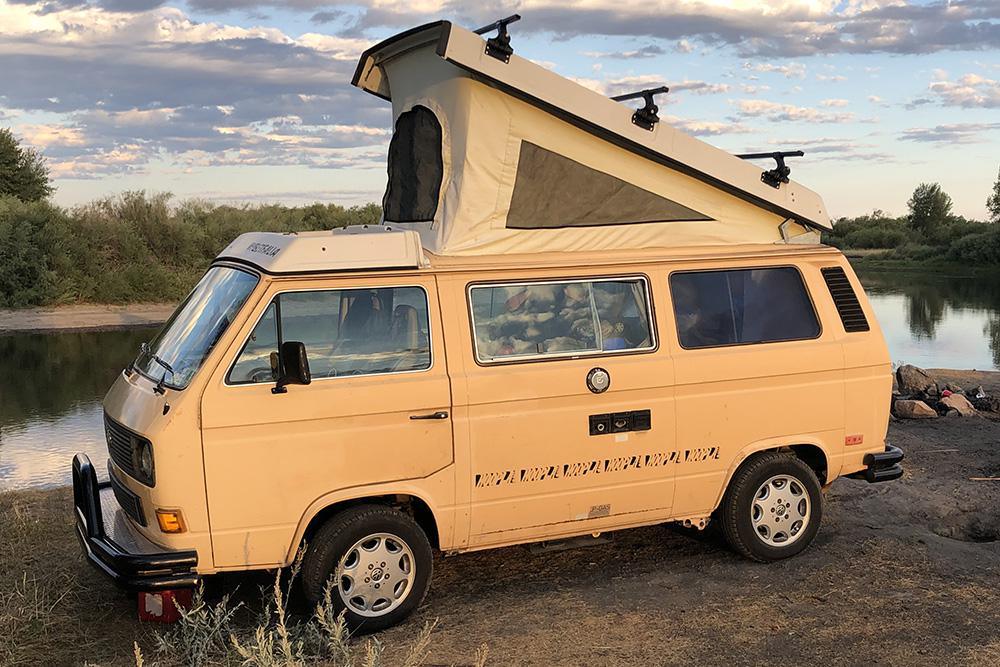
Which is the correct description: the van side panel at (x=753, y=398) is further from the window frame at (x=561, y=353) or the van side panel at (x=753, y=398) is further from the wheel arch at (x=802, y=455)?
the window frame at (x=561, y=353)

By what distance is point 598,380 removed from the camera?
21.1 ft

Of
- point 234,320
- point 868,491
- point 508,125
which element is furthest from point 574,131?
point 868,491

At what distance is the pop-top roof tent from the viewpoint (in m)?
6.64

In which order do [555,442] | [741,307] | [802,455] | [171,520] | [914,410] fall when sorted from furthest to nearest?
1. [914,410]
2. [802,455]
3. [741,307]
4. [555,442]
5. [171,520]

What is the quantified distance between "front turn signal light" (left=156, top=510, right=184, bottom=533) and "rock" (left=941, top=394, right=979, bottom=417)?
35.6 ft

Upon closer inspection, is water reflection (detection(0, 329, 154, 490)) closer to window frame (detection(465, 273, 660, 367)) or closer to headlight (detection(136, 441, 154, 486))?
headlight (detection(136, 441, 154, 486))

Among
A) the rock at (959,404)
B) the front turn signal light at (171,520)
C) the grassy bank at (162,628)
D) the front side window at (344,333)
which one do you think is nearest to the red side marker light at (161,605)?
the grassy bank at (162,628)

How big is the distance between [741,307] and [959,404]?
782 centimetres

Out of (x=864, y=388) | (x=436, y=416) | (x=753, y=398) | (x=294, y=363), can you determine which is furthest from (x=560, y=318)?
(x=864, y=388)

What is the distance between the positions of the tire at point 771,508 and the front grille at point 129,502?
3803mm

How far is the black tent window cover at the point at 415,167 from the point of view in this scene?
23.1 feet

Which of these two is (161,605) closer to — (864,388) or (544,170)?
(544,170)

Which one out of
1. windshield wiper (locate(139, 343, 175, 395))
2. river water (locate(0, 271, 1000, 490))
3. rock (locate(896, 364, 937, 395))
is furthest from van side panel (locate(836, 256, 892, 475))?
river water (locate(0, 271, 1000, 490))

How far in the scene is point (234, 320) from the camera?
570 cm
